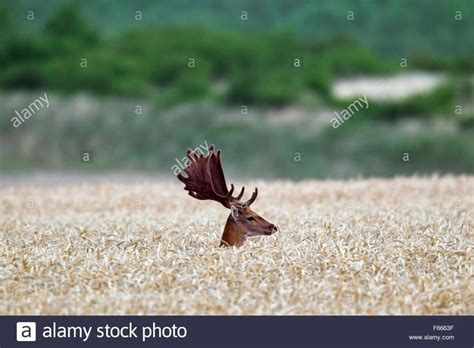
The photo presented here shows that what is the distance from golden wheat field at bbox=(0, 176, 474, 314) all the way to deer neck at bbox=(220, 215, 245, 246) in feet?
0.24

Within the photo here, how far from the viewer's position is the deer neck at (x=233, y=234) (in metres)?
6.78

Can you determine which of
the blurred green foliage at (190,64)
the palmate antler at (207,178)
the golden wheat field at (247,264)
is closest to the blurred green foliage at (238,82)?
the blurred green foliage at (190,64)

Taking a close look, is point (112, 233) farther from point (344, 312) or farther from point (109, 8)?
point (109, 8)

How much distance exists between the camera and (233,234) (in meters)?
6.79

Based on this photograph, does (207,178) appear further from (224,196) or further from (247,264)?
(247,264)

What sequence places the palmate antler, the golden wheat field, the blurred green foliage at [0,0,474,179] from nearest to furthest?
the golden wheat field < the palmate antler < the blurred green foliage at [0,0,474,179]

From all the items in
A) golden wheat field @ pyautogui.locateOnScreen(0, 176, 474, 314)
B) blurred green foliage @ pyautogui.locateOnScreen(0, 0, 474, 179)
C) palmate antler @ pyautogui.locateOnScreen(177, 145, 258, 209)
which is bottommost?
golden wheat field @ pyautogui.locateOnScreen(0, 176, 474, 314)

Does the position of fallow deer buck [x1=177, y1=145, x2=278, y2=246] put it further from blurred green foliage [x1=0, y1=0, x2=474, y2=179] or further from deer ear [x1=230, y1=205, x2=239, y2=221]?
blurred green foliage [x1=0, y1=0, x2=474, y2=179]

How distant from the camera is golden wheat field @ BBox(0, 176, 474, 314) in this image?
554 cm

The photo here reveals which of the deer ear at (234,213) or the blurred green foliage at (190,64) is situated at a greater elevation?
the blurred green foliage at (190,64)

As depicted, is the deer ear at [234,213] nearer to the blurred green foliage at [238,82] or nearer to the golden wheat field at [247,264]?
the golden wheat field at [247,264]

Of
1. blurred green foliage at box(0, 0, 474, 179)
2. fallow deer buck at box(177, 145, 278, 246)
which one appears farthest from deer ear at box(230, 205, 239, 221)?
blurred green foliage at box(0, 0, 474, 179)

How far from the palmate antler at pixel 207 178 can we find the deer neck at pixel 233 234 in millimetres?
204

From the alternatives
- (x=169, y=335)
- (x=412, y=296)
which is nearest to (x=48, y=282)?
(x=169, y=335)
